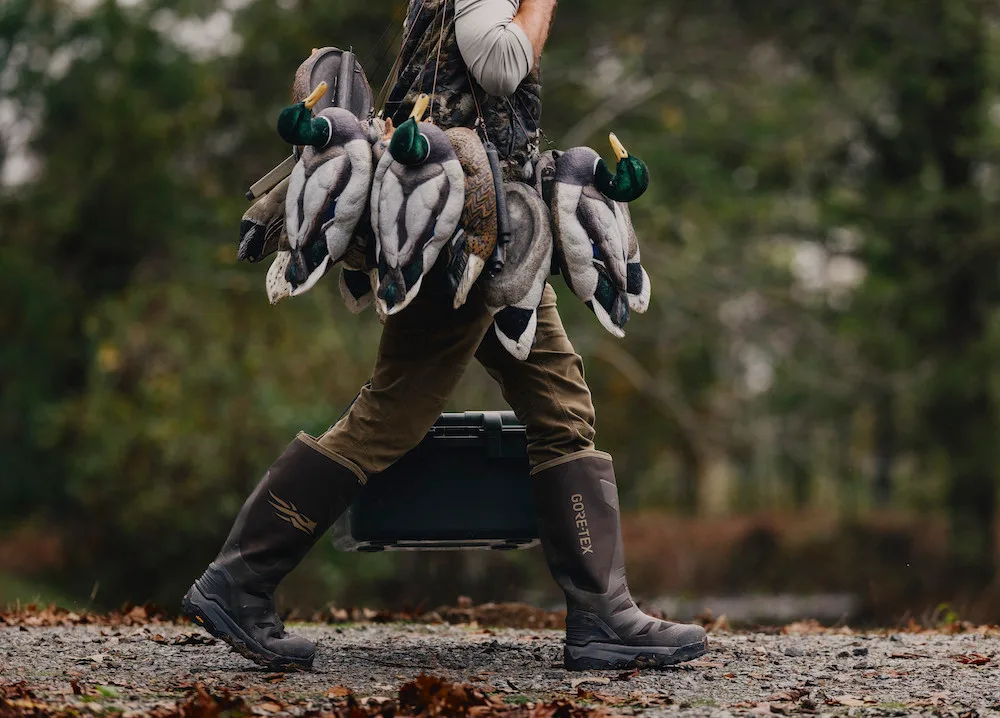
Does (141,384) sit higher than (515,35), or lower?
higher

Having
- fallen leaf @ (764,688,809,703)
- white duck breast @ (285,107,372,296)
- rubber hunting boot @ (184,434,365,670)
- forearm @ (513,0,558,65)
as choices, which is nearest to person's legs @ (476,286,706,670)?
fallen leaf @ (764,688,809,703)

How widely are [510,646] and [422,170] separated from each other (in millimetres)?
1899

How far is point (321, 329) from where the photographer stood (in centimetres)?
1447

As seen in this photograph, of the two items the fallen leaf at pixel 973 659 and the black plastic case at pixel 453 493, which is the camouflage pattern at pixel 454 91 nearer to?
the black plastic case at pixel 453 493

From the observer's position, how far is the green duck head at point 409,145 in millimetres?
3449

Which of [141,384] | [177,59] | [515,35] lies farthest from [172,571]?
[515,35]

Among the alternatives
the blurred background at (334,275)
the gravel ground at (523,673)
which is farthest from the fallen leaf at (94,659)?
the blurred background at (334,275)

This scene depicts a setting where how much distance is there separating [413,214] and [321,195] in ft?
0.84

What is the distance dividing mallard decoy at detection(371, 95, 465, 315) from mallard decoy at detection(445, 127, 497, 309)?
39mm

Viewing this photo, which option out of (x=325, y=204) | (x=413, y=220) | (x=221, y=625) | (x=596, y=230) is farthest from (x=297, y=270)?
(x=221, y=625)

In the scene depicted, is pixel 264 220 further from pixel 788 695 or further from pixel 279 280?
pixel 788 695

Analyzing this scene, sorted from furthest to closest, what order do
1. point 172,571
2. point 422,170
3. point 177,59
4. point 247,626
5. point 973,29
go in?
point 177,59 < point 973,29 < point 172,571 < point 247,626 < point 422,170

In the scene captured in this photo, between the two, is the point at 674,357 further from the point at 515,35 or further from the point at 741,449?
the point at 515,35

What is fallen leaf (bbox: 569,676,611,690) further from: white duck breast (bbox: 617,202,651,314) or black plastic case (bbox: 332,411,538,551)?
white duck breast (bbox: 617,202,651,314)
